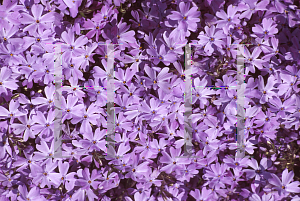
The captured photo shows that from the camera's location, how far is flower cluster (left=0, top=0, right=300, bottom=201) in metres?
1.75

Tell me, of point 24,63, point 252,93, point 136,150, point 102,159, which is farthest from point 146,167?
point 24,63

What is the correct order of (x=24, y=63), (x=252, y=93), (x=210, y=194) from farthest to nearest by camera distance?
(x=210, y=194) → (x=252, y=93) → (x=24, y=63)

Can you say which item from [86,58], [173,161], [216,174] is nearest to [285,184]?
[216,174]

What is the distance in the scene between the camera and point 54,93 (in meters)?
1.76

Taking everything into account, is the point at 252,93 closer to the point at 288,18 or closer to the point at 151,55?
the point at 288,18

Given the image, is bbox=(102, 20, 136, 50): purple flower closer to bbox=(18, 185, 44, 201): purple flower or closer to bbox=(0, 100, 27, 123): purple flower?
bbox=(0, 100, 27, 123): purple flower

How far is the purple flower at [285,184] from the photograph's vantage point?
194cm

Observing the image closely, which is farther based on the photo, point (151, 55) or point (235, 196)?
point (235, 196)

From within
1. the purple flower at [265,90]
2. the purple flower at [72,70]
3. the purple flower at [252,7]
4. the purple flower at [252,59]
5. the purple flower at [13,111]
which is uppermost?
the purple flower at [252,7]

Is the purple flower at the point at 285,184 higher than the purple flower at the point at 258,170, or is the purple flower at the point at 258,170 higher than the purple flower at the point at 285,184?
the purple flower at the point at 258,170

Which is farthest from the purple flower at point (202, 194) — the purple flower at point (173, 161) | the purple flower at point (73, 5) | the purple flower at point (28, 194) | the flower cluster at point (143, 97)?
the purple flower at point (73, 5)

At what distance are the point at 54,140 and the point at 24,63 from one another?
21.8 inches

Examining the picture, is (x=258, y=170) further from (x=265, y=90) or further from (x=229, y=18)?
(x=229, y=18)

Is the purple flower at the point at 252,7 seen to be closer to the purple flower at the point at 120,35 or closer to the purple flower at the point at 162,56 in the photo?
the purple flower at the point at 162,56
